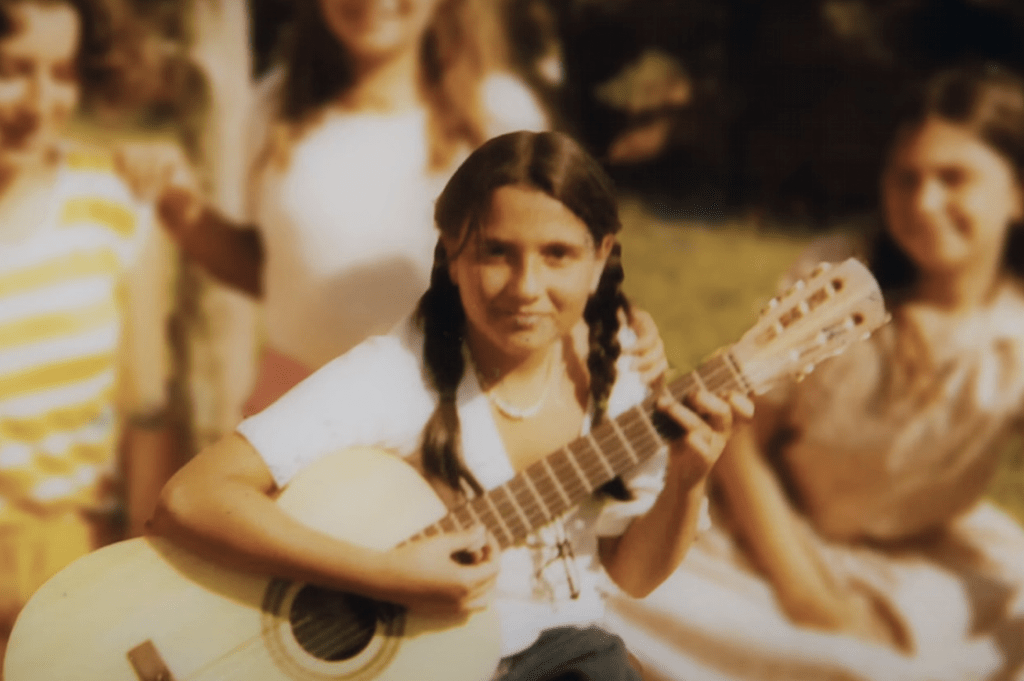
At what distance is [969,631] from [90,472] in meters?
1.15

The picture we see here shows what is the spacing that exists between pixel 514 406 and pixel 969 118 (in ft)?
2.31

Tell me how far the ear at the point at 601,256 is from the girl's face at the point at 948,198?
0.47 meters

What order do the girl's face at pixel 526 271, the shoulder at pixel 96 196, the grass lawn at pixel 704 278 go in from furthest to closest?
the shoulder at pixel 96 196 → the grass lawn at pixel 704 278 → the girl's face at pixel 526 271

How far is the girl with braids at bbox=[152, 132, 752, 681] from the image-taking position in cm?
94

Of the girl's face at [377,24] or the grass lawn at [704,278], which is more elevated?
the girl's face at [377,24]

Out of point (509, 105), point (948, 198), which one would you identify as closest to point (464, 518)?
point (509, 105)

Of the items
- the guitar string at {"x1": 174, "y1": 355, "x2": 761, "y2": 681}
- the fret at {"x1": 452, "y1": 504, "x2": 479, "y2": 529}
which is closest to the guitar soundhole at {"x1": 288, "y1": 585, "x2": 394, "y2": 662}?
the guitar string at {"x1": 174, "y1": 355, "x2": 761, "y2": 681}

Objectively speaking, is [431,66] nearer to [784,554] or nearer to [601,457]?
[601,457]

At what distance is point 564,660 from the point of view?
992mm

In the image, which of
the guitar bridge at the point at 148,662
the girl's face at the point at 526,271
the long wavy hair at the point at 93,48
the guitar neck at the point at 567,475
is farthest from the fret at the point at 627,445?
the long wavy hair at the point at 93,48

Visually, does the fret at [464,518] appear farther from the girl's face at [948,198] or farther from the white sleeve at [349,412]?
the girl's face at [948,198]

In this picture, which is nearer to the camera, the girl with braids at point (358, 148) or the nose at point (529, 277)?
the nose at point (529, 277)

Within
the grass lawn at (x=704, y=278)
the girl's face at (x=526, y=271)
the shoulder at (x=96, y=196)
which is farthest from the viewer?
the shoulder at (x=96, y=196)

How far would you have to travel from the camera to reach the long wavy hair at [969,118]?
4.06 ft
